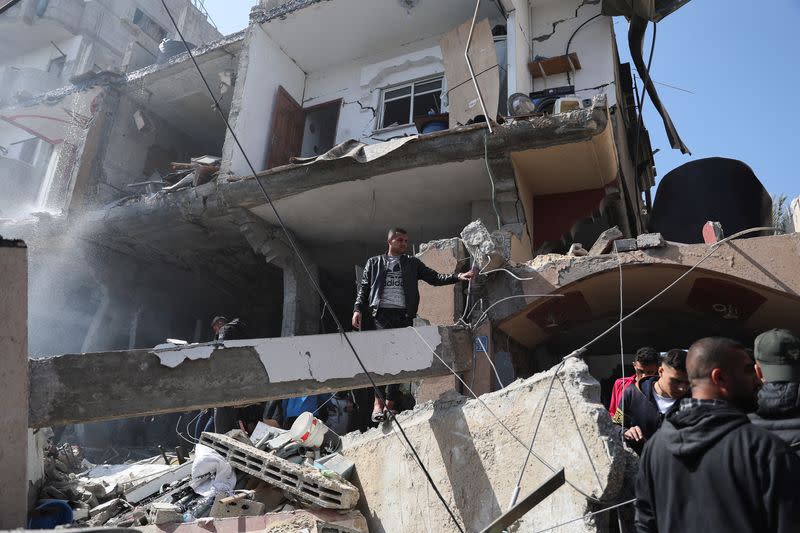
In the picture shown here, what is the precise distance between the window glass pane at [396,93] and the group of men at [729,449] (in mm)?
9345

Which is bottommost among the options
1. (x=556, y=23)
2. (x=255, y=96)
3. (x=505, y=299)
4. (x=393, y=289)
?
(x=505, y=299)

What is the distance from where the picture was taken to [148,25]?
21.0m

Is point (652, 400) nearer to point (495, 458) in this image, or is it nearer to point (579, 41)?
point (495, 458)

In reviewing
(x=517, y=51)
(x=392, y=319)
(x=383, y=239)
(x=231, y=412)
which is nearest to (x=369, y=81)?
(x=383, y=239)

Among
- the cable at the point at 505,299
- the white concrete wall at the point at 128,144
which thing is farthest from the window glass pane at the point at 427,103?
the white concrete wall at the point at 128,144

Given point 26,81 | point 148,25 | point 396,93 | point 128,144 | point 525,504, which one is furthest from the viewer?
point 148,25

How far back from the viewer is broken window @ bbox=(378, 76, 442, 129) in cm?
1070

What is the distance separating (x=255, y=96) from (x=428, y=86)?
3.07 metres

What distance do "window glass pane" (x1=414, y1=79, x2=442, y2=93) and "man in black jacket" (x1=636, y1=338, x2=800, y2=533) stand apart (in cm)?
922

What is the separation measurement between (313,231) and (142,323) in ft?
15.7

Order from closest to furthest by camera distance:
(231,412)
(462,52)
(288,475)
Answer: (288,475)
(231,412)
(462,52)

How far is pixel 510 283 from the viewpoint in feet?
20.0

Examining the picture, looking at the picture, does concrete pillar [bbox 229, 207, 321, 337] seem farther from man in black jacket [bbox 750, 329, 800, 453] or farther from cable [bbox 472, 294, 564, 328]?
man in black jacket [bbox 750, 329, 800, 453]

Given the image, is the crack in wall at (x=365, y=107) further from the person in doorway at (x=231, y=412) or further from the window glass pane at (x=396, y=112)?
the person in doorway at (x=231, y=412)
